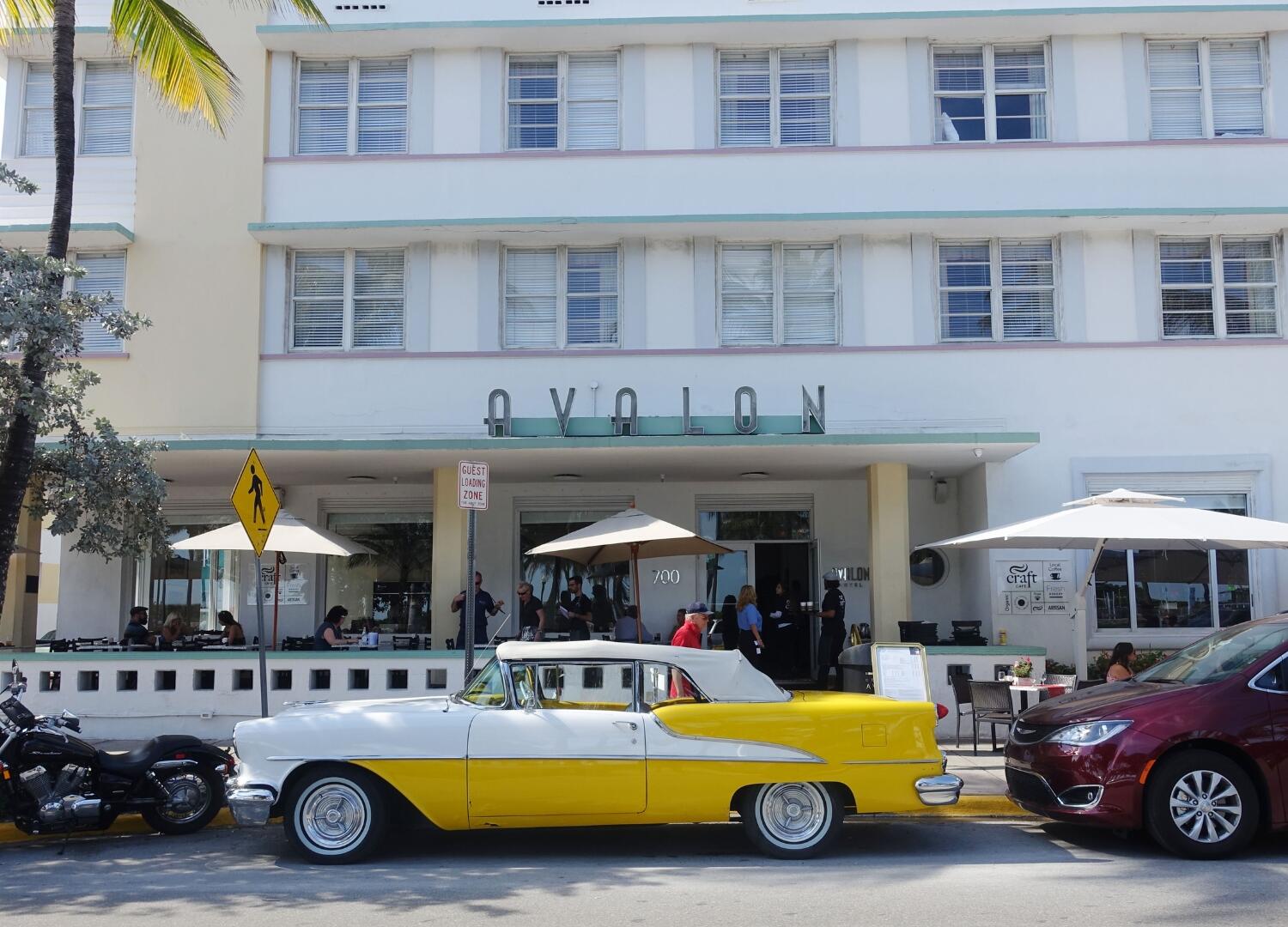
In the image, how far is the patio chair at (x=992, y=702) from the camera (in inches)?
490

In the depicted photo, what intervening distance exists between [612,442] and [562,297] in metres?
3.75

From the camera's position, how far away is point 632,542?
1369cm

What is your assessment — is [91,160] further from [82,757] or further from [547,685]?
[547,685]

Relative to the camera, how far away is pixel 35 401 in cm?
1118

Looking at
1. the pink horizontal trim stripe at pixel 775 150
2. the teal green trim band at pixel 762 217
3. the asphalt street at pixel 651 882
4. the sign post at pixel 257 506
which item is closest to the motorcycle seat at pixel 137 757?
the asphalt street at pixel 651 882

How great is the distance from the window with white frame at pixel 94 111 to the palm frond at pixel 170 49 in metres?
4.28

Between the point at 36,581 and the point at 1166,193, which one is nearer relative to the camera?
the point at 1166,193

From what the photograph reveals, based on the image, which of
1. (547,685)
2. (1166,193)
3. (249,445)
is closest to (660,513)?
(249,445)

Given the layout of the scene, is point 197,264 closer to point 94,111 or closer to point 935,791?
point 94,111

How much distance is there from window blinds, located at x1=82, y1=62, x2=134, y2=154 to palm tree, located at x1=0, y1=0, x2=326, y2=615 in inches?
161

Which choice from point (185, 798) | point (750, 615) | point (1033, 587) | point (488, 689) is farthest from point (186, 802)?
point (1033, 587)

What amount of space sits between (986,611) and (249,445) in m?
9.35

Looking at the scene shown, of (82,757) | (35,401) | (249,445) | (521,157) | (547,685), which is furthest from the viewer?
(521,157)

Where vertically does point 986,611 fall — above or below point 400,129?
below
